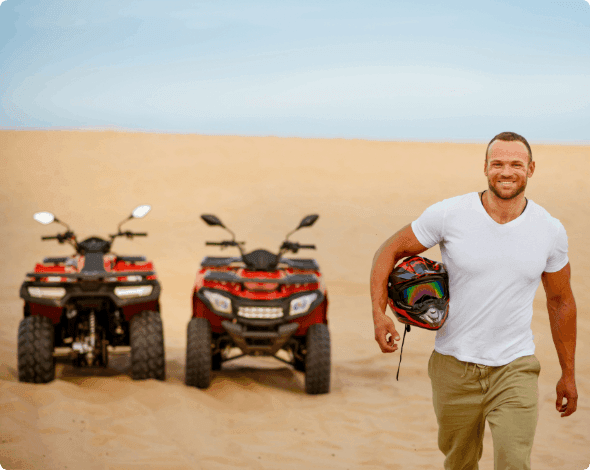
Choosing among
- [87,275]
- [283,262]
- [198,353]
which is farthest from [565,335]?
[87,275]

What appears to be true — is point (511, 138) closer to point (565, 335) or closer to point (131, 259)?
point (565, 335)

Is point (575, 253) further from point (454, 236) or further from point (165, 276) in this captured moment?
point (454, 236)

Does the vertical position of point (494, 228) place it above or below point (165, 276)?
above

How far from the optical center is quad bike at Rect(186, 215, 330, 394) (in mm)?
7512

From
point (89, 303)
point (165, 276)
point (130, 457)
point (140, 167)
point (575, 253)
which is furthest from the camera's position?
point (140, 167)

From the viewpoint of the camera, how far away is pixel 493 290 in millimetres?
3850

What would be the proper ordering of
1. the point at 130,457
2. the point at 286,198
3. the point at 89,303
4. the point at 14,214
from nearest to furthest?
the point at 130,457, the point at 89,303, the point at 14,214, the point at 286,198

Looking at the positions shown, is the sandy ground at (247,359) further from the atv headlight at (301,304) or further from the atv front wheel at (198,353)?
the atv headlight at (301,304)

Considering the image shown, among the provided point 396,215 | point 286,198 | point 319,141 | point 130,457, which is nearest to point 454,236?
point 130,457

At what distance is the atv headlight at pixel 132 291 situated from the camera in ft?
24.8

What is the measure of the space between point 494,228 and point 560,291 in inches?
21.0

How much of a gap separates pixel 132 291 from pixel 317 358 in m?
1.81

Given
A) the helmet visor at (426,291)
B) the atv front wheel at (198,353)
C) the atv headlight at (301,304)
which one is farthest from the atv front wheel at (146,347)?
the helmet visor at (426,291)

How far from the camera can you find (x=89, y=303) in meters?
7.58
